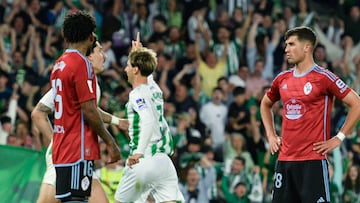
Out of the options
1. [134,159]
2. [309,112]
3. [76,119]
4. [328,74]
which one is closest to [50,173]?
[134,159]

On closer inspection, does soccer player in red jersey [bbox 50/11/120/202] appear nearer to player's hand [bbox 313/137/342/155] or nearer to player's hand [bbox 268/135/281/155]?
player's hand [bbox 268/135/281/155]

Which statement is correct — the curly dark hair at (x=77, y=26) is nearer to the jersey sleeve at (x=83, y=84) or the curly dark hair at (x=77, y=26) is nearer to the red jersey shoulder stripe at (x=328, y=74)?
the jersey sleeve at (x=83, y=84)

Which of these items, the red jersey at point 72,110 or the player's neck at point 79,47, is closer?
the red jersey at point 72,110

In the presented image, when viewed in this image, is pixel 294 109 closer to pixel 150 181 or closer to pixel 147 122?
pixel 147 122

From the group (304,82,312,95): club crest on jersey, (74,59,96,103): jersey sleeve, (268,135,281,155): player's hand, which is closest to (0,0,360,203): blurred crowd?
(268,135,281,155): player's hand

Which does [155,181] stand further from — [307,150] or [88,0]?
[88,0]

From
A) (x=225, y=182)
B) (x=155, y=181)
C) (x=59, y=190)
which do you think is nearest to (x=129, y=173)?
(x=155, y=181)

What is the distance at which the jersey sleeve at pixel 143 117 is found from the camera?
11086mm

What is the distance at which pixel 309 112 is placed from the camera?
10.5 metres

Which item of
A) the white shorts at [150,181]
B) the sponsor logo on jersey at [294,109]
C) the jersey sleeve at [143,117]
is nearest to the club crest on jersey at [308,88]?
the sponsor logo on jersey at [294,109]

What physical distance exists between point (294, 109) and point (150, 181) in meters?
1.69

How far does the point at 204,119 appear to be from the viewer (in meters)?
18.3

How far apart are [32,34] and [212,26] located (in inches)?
130

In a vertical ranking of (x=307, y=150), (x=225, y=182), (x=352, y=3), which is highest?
(x=352, y=3)
